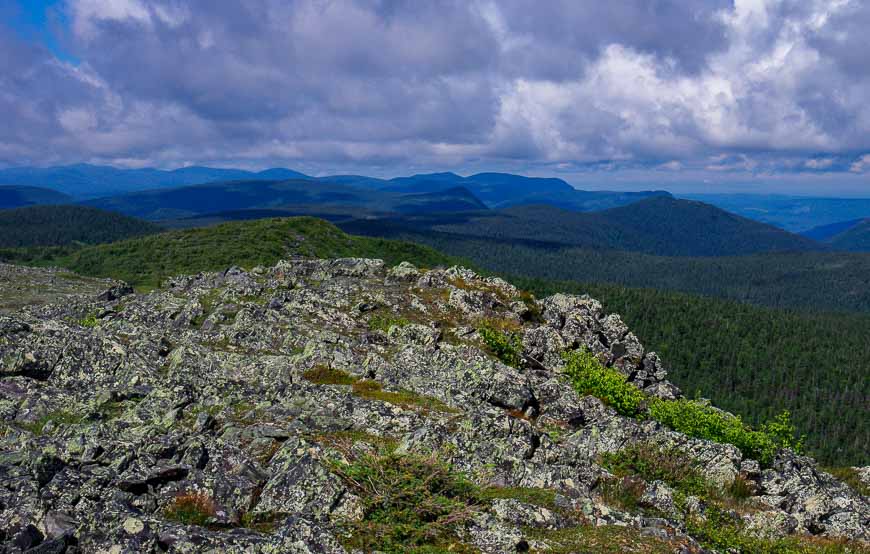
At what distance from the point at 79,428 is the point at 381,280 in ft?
166

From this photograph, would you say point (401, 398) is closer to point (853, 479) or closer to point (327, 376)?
point (327, 376)

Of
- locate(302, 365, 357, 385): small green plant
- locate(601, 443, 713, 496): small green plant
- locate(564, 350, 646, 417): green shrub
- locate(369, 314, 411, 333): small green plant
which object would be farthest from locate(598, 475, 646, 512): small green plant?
locate(369, 314, 411, 333): small green plant

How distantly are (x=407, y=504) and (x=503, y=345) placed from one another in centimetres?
3348

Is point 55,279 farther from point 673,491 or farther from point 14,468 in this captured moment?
point 673,491

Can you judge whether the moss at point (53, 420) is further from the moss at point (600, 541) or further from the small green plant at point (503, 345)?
the small green plant at point (503, 345)

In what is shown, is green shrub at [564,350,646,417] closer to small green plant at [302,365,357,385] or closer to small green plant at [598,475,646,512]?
small green plant at [598,475,646,512]

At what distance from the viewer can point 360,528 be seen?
55.3 ft

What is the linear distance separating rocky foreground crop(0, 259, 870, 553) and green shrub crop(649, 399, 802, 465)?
5.40 ft

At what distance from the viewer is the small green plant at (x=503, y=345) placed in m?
49.8

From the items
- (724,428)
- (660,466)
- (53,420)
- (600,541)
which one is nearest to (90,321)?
(53,420)

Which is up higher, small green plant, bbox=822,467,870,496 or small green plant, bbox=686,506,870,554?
small green plant, bbox=686,506,870,554

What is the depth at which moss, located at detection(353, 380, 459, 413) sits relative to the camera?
103 feet

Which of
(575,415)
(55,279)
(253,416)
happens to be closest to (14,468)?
(253,416)

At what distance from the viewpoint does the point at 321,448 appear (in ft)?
69.0
